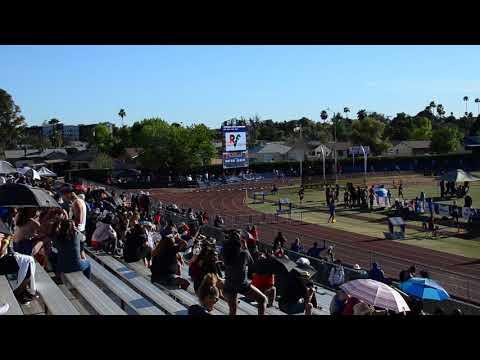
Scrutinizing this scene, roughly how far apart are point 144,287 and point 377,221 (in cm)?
2442

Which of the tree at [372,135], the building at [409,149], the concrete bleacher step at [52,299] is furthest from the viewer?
the building at [409,149]

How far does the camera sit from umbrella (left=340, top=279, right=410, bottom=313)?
7.50 m

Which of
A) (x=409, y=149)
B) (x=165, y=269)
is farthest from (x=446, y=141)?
(x=165, y=269)

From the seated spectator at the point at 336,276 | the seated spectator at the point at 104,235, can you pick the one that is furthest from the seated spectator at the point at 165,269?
the seated spectator at the point at 336,276

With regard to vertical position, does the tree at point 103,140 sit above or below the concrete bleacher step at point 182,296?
above

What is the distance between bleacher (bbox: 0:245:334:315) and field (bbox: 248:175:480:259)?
15.2 metres

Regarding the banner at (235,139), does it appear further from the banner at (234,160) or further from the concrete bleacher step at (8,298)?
the concrete bleacher step at (8,298)

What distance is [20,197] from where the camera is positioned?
28.7ft

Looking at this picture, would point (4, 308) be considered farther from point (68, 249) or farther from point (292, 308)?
point (292, 308)

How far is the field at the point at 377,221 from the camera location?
22.9m

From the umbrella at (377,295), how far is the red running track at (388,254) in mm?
6399

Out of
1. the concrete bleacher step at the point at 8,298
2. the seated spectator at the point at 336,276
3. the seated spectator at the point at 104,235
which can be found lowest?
the seated spectator at the point at 336,276
